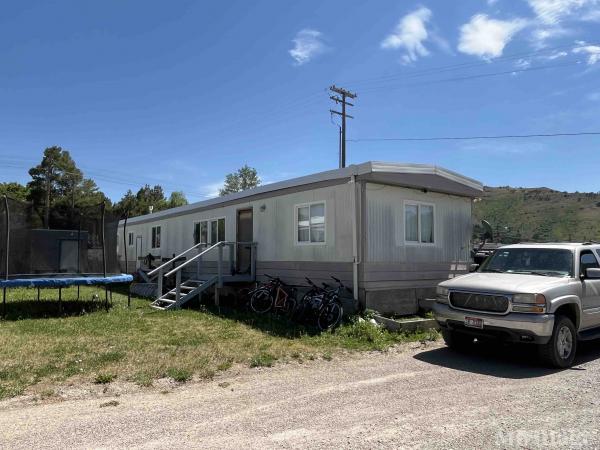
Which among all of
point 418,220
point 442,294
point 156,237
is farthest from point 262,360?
point 156,237

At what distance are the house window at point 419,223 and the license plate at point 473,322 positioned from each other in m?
4.22

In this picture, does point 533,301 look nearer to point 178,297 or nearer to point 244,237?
point 178,297

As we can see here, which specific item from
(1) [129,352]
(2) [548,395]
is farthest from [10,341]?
(2) [548,395]

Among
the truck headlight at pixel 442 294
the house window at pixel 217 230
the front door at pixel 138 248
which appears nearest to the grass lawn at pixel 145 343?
the truck headlight at pixel 442 294

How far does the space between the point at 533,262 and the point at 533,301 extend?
133cm

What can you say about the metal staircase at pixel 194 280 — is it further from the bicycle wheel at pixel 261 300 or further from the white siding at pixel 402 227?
the white siding at pixel 402 227

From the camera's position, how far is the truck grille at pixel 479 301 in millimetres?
6160

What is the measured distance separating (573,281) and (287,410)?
4.56 meters

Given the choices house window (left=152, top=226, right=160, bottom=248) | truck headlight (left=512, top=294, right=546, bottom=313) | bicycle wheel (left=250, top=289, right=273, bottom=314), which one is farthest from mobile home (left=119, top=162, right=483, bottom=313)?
house window (left=152, top=226, right=160, bottom=248)

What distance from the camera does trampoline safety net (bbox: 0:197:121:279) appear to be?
9758mm

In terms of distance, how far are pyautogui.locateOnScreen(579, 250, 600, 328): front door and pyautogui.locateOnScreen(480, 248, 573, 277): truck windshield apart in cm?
22

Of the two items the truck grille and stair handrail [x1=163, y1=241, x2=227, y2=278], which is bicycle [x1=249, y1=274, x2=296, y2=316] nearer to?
stair handrail [x1=163, y1=241, x2=227, y2=278]

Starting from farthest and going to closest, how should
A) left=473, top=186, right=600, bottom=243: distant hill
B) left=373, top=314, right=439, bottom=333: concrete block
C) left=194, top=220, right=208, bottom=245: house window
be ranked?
left=473, top=186, right=600, bottom=243: distant hill
left=194, top=220, right=208, bottom=245: house window
left=373, top=314, right=439, bottom=333: concrete block

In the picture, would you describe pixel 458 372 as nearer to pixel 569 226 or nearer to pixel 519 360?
pixel 519 360
